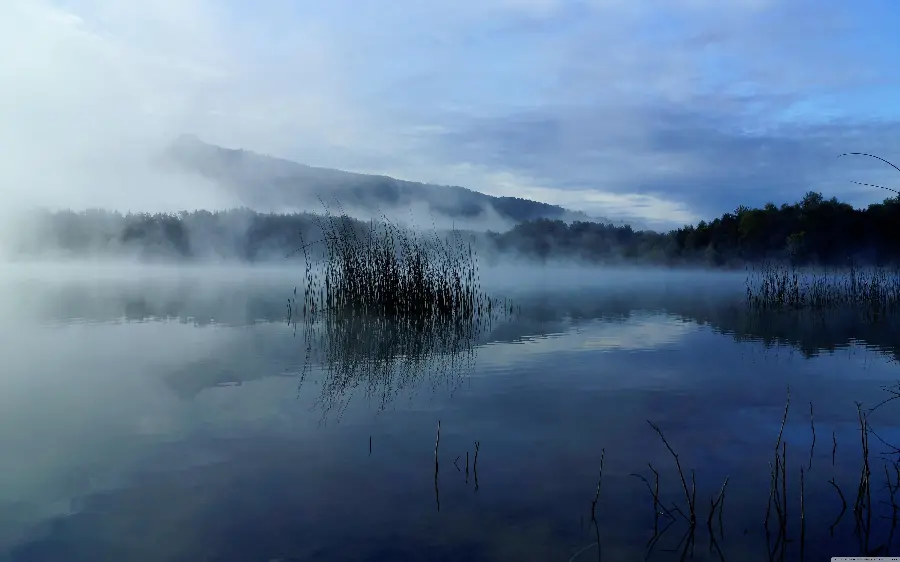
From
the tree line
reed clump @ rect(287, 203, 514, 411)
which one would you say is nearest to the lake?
reed clump @ rect(287, 203, 514, 411)

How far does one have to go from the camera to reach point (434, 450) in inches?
134

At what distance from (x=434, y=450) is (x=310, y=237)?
41241mm

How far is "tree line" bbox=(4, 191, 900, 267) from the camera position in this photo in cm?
3106

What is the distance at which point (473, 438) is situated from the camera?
11.9 ft

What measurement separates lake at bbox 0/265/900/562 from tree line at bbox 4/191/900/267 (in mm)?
26201

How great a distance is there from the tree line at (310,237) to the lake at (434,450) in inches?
1032

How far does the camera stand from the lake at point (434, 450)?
7.88 ft

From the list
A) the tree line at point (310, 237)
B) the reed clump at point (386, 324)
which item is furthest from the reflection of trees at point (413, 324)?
the tree line at point (310, 237)

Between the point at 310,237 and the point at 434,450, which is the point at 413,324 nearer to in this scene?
the point at 434,450

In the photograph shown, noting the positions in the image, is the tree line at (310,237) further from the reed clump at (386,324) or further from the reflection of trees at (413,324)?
the reed clump at (386,324)

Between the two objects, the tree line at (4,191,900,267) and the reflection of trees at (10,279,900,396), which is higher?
the tree line at (4,191,900,267)

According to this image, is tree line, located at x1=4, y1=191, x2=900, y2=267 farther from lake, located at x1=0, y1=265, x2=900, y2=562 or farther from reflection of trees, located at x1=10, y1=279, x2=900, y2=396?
A: lake, located at x1=0, y1=265, x2=900, y2=562

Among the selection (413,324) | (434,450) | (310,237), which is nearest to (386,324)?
(413,324)

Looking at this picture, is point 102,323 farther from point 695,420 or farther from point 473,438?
point 695,420
